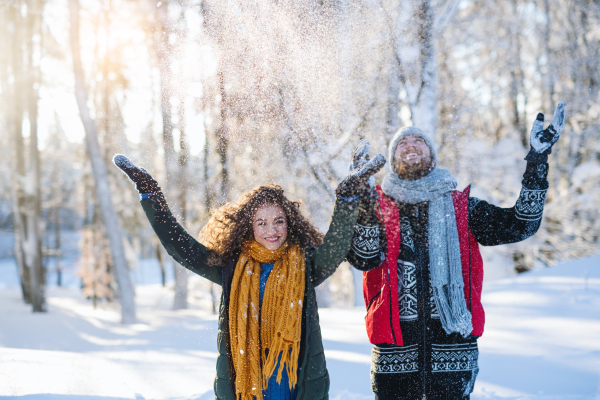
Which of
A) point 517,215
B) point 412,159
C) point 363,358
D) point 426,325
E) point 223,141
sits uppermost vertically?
point 223,141

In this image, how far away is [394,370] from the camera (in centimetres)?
179

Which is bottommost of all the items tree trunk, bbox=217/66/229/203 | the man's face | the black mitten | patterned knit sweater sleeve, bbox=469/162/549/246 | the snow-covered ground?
the snow-covered ground

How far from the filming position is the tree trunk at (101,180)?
8.21m

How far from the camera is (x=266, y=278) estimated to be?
1828 mm

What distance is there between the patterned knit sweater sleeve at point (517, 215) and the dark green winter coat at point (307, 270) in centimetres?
68

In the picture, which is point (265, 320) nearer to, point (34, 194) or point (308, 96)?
point (308, 96)

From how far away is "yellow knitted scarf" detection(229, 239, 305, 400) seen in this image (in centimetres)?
169

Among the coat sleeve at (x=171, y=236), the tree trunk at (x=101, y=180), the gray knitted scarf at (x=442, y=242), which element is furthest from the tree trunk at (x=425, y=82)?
the tree trunk at (x=101, y=180)

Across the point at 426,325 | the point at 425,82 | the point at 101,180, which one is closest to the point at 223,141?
the point at 425,82

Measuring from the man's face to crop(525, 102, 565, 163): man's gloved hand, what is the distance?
1.43 ft

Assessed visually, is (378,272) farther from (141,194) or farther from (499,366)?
(499,366)

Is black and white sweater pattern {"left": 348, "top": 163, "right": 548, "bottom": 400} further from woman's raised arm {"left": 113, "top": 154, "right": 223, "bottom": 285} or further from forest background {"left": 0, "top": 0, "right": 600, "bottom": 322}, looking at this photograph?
forest background {"left": 0, "top": 0, "right": 600, "bottom": 322}

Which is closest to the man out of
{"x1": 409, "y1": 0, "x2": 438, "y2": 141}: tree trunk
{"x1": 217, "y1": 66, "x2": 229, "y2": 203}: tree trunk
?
{"x1": 217, "y1": 66, "x2": 229, "y2": 203}: tree trunk

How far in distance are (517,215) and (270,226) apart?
3.53ft
